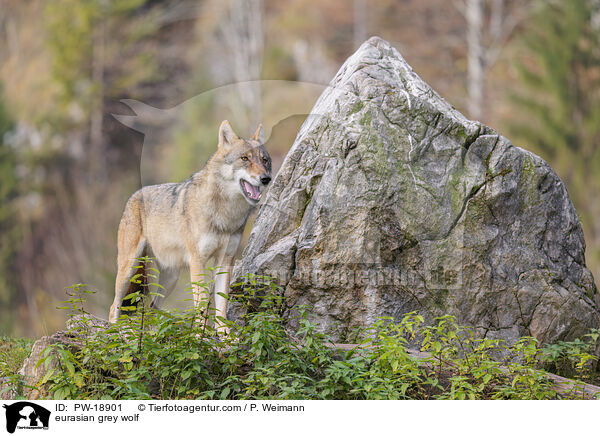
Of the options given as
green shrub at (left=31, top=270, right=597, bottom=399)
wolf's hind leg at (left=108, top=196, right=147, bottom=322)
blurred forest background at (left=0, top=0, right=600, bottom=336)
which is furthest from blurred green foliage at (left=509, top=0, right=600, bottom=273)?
green shrub at (left=31, top=270, right=597, bottom=399)

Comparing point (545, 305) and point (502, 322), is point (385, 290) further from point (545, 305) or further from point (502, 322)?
point (545, 305)

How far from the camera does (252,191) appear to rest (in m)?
6.26

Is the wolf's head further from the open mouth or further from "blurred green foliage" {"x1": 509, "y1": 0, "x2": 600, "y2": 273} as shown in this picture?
"blurred green foliage" {"x1": 509, "y1": 0, "x2": 600, "y2": 273}

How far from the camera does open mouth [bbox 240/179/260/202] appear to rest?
6.23m

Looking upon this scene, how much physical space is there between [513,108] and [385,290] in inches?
627

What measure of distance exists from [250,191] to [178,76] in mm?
18247

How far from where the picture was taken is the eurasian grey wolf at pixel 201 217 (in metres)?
6.27

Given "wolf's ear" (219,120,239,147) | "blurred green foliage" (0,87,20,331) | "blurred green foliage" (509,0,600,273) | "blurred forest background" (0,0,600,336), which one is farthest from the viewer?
"blurred green foliage" (509,0,600,273)

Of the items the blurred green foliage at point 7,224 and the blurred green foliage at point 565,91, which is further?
the blurred green foliage at point 565,91

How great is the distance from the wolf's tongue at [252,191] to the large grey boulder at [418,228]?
42cm

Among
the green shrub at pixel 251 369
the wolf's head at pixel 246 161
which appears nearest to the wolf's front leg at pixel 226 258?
the wolf's head at pixel 246 161

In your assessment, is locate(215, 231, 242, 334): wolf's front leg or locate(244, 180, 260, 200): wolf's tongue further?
locate(215, 231, 242, 334): wolf's front leg
